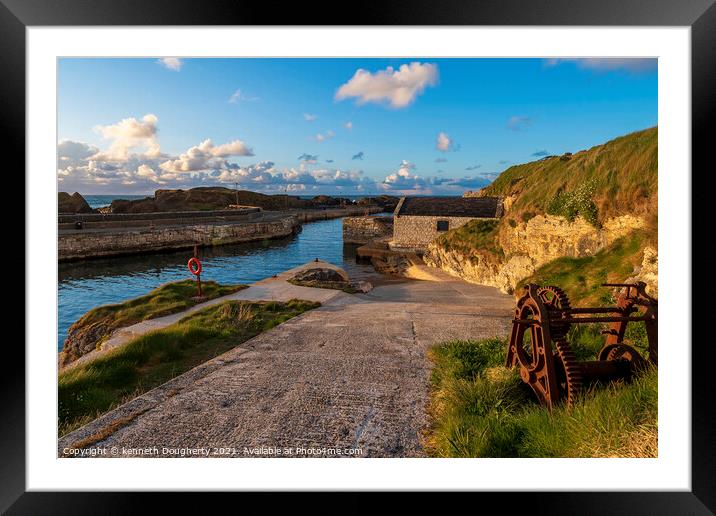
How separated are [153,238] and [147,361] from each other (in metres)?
39.3

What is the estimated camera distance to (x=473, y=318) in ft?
33.9

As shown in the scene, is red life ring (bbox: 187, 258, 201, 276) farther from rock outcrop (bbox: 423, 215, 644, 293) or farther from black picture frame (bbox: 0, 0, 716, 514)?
rock outcrop (bbox: 423, 215, 644, 293)

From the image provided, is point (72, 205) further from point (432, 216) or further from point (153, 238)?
point (432, 216)

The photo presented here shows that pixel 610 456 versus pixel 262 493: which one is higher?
pixel 610 456

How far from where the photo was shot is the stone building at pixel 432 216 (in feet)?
120

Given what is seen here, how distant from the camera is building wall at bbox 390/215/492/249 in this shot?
37.9m

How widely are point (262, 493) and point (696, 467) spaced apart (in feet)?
12.8

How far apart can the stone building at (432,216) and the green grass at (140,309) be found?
26.1 meters

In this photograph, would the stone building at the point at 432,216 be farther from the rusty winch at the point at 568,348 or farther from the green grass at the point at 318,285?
the rusty winch at the point at 568,348

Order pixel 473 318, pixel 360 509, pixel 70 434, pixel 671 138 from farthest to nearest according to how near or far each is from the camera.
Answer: pixel 473 318 < pixel 70 434 < pixel 671 138 < pixel 360 509

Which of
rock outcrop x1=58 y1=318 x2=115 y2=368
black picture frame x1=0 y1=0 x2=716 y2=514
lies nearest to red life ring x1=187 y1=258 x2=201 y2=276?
rock outcrop x1=58 y1=318 x2=115 y2=368
